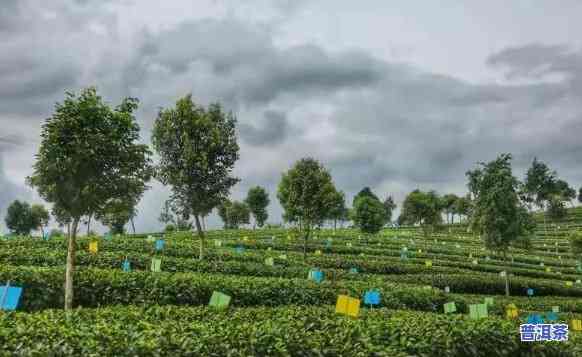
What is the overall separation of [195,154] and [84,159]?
434 inches

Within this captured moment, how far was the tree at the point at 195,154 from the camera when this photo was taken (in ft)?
81.5

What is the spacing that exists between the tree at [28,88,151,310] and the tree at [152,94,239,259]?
10238 mm

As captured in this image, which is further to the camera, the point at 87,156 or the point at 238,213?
the point at 238,213

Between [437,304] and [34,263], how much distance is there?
55.4 feet

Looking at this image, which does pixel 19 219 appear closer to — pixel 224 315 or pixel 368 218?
pixel 368 218

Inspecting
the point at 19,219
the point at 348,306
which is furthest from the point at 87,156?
the point at 19,219

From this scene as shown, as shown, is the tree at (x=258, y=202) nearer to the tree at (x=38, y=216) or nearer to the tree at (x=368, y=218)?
the tree at (x=368, y=218)

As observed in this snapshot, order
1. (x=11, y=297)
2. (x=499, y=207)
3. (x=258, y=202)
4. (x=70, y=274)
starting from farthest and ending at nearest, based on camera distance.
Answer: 1. (x=258, y=202)
2. (x=499, y=207)
3. (x=70, y=274)
4. (x=11, y=297)

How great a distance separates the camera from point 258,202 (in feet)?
247

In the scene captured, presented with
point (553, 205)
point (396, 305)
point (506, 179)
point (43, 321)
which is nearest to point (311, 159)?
point (506, 179)

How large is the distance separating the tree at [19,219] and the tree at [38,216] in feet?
1.38

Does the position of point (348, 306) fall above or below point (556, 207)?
below

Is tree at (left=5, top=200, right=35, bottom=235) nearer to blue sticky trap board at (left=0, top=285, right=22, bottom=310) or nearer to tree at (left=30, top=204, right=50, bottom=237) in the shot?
tree at (left=30, top=204, right=50, bottom=237)

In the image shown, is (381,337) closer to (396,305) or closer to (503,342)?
(503,342)
